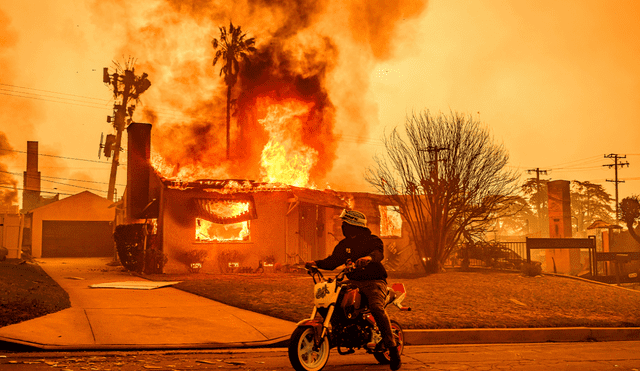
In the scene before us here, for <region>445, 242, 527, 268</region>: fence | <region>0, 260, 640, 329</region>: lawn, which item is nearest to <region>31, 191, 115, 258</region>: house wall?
<region>445, 242, 527, 268</region>: fence

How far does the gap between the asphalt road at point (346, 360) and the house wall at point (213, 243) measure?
569 inches

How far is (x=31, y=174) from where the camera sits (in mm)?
66375

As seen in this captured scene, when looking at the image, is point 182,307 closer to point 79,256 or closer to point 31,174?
point 79,256

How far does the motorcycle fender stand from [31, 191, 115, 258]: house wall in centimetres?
3802

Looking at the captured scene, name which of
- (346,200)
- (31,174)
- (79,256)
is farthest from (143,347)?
(31,174)

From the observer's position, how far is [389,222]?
28.0 meters

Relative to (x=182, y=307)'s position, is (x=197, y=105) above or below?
above

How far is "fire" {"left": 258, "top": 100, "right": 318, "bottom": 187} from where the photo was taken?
88.7ft

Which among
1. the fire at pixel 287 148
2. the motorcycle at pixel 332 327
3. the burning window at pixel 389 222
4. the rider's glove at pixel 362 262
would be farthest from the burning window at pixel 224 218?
the rider's glove at pixel 362 262

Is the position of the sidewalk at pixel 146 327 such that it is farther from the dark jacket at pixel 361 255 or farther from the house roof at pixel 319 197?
the house roof at pixel 319 197

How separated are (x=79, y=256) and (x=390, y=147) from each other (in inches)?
1081

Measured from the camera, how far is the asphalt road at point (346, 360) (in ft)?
21.2

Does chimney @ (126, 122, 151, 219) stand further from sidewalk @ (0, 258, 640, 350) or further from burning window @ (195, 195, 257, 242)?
sidewalk @ (0, 258, 640, 350)

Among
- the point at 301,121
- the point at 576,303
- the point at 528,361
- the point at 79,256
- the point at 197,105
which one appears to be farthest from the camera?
the point at 79,256
